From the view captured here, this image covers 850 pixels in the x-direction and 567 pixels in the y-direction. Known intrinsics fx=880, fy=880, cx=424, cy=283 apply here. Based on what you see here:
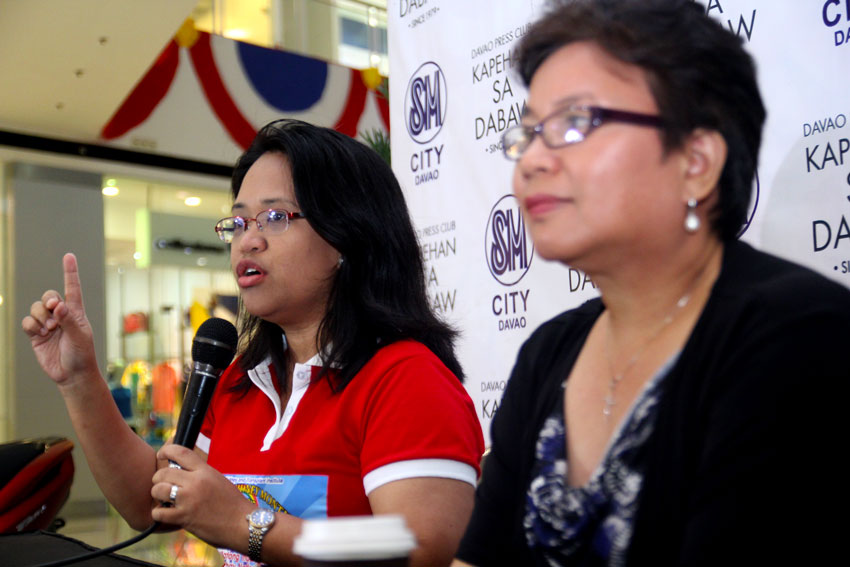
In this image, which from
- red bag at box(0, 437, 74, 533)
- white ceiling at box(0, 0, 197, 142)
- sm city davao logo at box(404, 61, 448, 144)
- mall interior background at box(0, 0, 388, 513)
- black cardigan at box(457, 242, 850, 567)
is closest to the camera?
black cardigan at box(457, 242, 850, 567)

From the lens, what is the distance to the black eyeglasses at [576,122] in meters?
0.98

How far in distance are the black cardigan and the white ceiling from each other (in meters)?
6.33

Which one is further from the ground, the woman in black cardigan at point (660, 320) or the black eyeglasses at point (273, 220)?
the black eyeglasses at point (273, 220)

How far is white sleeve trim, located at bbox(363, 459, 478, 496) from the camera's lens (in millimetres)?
1486

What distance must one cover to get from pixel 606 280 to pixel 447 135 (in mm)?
2003

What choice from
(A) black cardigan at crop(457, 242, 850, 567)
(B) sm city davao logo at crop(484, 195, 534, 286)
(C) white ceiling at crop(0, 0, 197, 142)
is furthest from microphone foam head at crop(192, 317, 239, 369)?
(C) white ceiling at crop(0, 0, 197, 142)

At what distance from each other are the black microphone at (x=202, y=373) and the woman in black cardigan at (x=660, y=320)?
59 centimetres

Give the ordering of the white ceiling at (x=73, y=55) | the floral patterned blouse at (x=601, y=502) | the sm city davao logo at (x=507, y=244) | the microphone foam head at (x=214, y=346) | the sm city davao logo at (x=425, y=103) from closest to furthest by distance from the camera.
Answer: the floral patterned blouse at (x=601, y=502) < the microphone foam head at (x=214, y=346) < the sm city davao logo at (x=507, y=244) < the sm city davao logo at (x=425, y=103) < the white ceiling at (x=73, y=55)

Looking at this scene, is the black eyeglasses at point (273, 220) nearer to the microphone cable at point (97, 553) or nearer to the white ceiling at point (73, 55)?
the microphone cable at point (97, 553)

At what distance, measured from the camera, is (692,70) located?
0.98 meters

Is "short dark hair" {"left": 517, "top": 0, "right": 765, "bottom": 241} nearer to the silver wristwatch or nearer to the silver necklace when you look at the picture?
the silver necklace

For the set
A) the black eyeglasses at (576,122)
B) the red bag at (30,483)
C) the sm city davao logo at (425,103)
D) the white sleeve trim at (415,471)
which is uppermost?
the sm city davao logo at (425,103)

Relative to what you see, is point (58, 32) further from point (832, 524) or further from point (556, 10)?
point (832, 524)

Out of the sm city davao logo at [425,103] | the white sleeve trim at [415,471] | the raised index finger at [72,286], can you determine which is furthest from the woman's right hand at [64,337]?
the sm city davao logo at [425,103]
